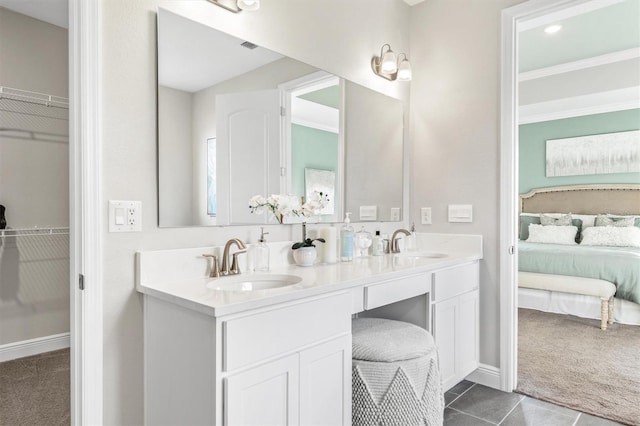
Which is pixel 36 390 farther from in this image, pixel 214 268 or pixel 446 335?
pixel 446 335

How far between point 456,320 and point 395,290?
26.7 inches

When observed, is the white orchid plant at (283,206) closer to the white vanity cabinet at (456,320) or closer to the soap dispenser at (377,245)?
the soap dispenser at (377,245)

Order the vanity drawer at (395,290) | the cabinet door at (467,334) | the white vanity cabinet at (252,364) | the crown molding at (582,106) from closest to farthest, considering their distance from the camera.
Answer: the white vanity cabinet at (252,364) < the vanity drawer at (395,290) < the cabinet door at (467,334) < the crown molding at (582,106)

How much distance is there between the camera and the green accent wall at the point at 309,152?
2.17 meters

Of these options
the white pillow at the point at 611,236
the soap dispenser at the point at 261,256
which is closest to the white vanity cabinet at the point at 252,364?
the soap dispenser at the point at 261,256

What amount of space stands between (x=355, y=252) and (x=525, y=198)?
477cm

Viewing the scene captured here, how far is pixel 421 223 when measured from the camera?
2.94 metres

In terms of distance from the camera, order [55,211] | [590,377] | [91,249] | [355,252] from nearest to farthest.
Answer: [91,249], [355,252], [590,377], [55,211]

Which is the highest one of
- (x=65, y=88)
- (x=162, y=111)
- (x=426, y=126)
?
(x=65, y=88)

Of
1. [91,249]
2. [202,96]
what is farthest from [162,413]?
[202,96]

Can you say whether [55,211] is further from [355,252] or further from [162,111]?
[355,252]

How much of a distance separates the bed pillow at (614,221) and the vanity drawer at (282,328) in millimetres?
4956

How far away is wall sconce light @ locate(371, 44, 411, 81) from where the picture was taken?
105 inches

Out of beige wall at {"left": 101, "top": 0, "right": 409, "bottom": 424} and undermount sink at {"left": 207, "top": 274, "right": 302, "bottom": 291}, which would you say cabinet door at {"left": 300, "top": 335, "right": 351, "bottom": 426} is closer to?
undermount sink at {"left": 207, "top": 274, "right": 302, "bottom": 291}
